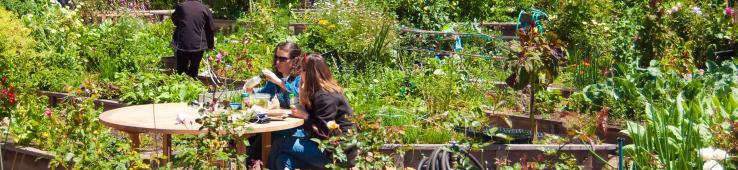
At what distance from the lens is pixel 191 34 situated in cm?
1091

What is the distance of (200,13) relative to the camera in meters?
11.0

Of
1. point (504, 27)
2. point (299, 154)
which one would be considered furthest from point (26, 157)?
point (504, 27)

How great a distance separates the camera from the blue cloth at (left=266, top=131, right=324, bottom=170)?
255 inches

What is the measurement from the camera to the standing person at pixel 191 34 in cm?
1091

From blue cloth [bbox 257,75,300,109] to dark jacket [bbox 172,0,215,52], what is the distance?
151 inches

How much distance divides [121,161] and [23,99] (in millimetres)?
3391

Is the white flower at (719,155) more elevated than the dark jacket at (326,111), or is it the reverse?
the white flower at (719,155)

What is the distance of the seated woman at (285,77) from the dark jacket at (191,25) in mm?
3669

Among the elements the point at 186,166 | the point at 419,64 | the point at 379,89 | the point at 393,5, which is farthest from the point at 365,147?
the point at 393,5

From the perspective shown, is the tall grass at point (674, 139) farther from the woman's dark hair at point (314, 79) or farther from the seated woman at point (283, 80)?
the seated woman at point (283, 80)

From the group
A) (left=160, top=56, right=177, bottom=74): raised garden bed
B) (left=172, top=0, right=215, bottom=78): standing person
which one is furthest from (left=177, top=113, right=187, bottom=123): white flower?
(left=160, top=56, right=177, bottom=74): raised garden bed

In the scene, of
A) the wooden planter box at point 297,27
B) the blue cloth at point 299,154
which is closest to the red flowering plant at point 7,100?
the blue cloth at point 299,154

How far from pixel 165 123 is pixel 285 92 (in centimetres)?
96

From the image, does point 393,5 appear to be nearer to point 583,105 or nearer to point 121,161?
point 583,105
